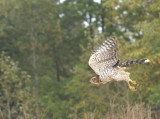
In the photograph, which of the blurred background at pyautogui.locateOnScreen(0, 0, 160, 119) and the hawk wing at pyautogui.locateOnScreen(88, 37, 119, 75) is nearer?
the hawk wing at pyautogui.locateOnScreen(88, 37, 119, 75)

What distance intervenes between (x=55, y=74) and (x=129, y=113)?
16.5 m

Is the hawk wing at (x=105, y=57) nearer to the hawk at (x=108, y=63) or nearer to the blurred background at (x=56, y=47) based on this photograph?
the hawk at (x=108, y=63)

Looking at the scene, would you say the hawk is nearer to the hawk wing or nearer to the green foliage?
the hawk wing

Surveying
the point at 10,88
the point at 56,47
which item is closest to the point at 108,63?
the point at 10,88

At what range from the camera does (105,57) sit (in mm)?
5840

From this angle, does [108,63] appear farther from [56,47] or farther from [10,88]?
[56,47]

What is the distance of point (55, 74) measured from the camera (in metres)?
21.2

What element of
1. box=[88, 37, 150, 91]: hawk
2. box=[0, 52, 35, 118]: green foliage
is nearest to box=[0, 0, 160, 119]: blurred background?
box=[0, 52, 35, 118]: green foliage

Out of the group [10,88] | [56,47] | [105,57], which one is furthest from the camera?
[56,47]

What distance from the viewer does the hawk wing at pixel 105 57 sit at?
5.79 metres

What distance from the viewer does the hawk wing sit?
228 inches

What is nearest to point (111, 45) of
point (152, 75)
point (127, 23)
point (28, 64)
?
point (152, 75)

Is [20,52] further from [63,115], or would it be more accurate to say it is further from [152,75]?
[152,75]

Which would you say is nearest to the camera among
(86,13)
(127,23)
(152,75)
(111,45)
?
(111,45)
